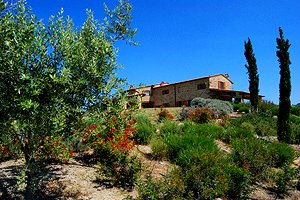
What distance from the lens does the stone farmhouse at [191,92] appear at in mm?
48594

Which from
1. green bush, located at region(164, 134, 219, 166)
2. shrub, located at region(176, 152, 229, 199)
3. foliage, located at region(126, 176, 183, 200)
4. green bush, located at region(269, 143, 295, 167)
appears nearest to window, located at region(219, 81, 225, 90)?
green bush, located at region(269, 143, 295, 167)

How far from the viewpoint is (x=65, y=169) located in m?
10.6

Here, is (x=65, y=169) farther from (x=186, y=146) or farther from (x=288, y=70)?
(x=288, y=70)

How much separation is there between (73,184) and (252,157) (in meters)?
6.63

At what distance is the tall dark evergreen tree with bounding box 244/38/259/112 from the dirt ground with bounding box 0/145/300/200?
26.7 meters

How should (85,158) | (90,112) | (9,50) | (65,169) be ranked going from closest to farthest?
1. (9,50)
2. (90,112)
3. (65,169)
4. (85,158)

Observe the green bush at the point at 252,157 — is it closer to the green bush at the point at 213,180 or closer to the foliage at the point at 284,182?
the foliage at the point at 284,182

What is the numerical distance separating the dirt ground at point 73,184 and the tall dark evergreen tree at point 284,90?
34.2 feet

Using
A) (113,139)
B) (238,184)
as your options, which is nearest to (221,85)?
(238,184)

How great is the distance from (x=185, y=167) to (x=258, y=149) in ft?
12.7

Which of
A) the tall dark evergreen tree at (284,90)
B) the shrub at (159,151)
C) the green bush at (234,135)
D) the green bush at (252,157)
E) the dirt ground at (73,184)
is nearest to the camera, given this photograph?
the dirt ground at (73,184)

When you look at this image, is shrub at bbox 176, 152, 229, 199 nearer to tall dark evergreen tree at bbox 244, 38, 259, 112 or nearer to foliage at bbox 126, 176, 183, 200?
foliage at bbox 126, 176, 183, 200

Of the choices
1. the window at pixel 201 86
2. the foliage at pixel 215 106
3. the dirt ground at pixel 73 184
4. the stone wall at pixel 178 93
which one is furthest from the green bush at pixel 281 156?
the window at pixel 201 86

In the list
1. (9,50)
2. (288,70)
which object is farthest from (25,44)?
(288,70)
